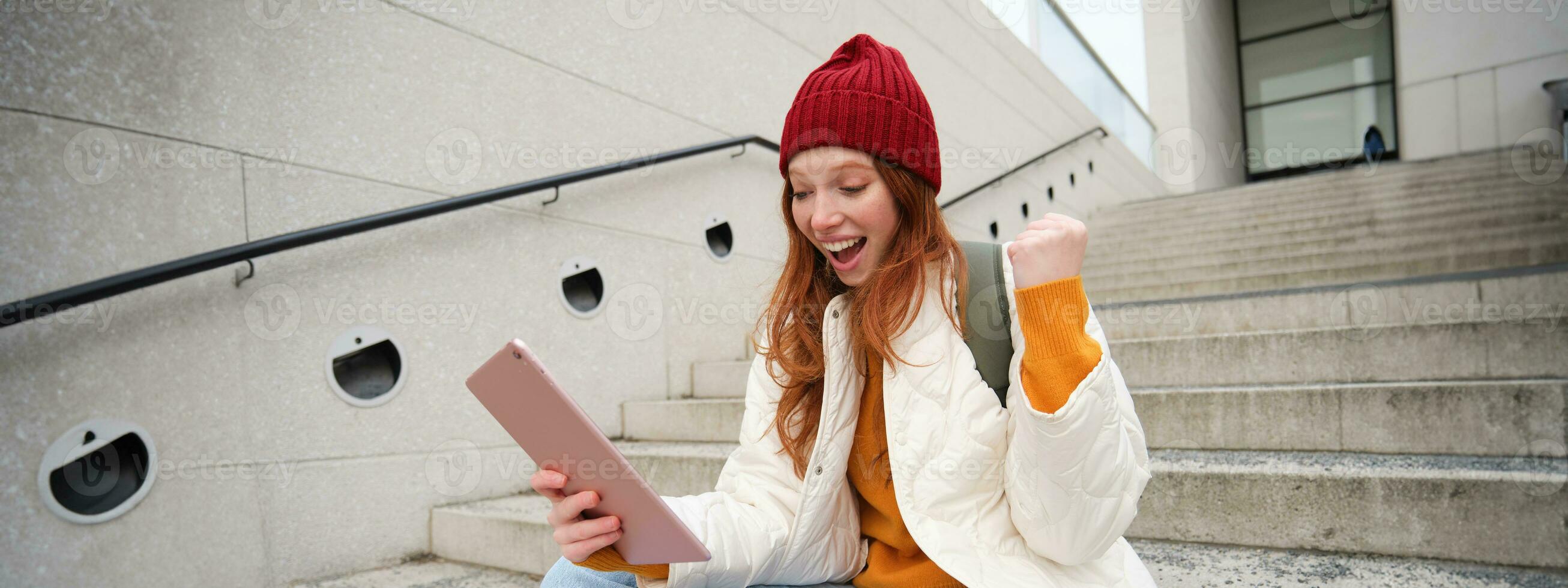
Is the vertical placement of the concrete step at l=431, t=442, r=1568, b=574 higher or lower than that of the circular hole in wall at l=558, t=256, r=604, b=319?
lower

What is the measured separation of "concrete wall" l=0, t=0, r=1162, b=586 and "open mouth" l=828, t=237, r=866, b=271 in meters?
0.59

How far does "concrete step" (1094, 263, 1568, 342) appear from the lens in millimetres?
2594

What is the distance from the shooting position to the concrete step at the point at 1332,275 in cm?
340

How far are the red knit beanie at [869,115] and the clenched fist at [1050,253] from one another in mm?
225

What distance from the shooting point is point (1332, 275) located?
391cm

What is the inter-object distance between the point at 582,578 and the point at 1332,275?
4.07 m
